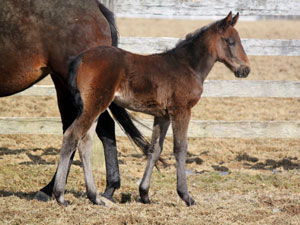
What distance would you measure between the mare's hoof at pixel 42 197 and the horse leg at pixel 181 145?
1277 mm

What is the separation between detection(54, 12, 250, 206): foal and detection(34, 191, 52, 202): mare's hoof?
450 millimetres

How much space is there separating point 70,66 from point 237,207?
75.9 inches

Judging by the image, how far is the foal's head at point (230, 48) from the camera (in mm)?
4715

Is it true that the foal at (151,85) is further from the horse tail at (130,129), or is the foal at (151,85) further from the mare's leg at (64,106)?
the mare's leg at (64,106)

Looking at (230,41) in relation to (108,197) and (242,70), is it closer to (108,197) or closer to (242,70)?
(242,70)

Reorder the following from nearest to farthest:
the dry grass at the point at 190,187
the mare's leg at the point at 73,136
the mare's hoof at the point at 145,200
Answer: the dry grass at the point at 190,187 → the mare's leg at the point at 73,136 → the mare's hoof at the point at 145,200

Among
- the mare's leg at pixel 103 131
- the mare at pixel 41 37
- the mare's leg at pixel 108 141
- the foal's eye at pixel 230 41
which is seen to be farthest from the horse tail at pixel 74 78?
the foal's eye at pixel 230 41

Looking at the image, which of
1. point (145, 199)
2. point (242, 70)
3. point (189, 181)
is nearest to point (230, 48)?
point (242, 70)

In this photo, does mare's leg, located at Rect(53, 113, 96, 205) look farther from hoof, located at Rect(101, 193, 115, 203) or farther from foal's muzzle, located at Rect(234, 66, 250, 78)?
foal's muzzle, located at Rect(234, 66, 250, 78)

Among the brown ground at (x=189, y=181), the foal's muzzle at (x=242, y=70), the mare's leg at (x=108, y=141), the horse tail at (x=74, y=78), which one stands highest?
the foal's muzzle at (x=242, y=70)

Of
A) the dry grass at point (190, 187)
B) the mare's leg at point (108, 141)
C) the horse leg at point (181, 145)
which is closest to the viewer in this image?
the dry grass at point (190, 187)

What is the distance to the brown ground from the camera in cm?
411

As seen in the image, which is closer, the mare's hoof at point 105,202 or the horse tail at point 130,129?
the mare's hoof at point 105,202

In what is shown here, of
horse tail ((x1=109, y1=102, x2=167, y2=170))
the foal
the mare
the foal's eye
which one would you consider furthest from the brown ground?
the foal's eye
